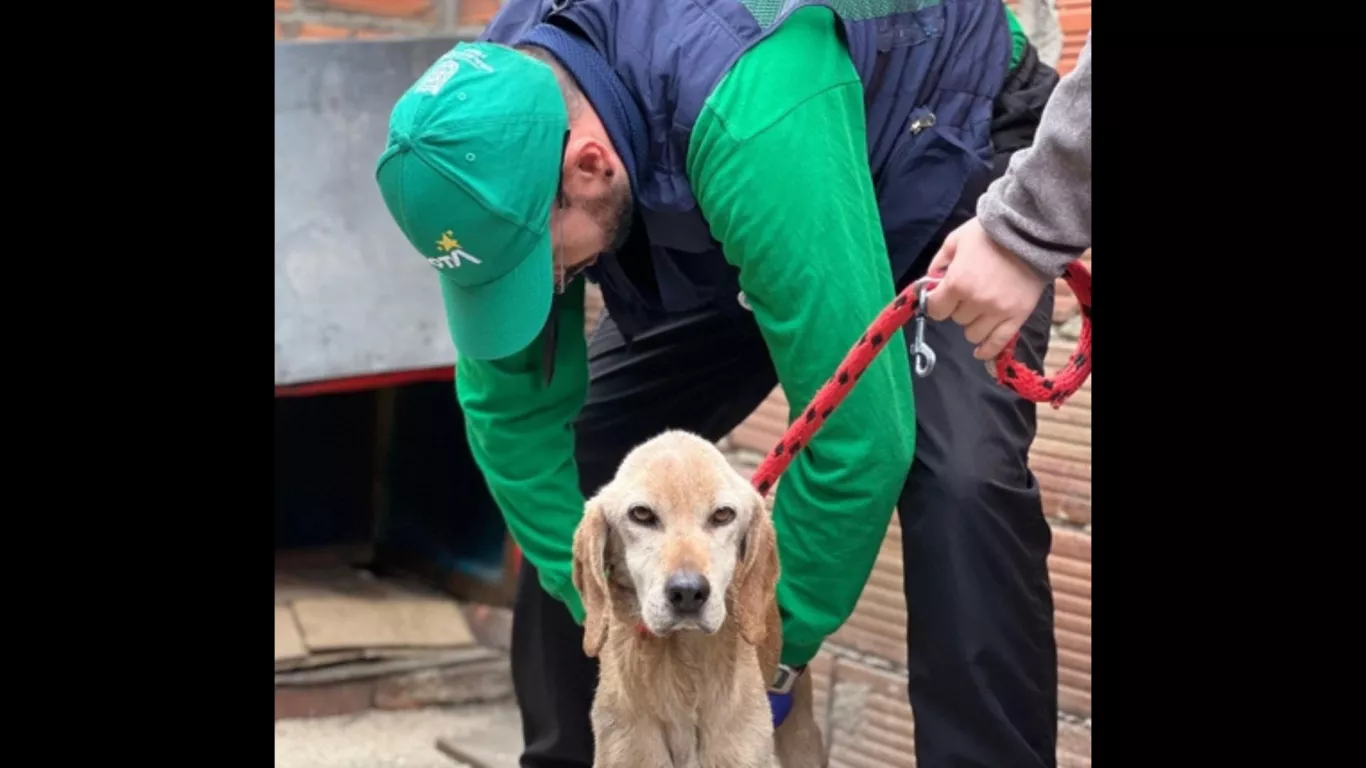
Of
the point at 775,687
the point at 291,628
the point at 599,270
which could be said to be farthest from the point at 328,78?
the point at 775,687

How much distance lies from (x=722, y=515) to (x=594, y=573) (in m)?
0.18

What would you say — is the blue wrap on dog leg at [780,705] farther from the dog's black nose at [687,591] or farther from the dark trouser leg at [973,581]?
the dog's black nose at [687,591]

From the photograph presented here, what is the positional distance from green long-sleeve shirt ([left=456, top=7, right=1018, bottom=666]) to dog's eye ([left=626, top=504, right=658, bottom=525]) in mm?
248

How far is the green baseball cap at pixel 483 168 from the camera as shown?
6.30 ft

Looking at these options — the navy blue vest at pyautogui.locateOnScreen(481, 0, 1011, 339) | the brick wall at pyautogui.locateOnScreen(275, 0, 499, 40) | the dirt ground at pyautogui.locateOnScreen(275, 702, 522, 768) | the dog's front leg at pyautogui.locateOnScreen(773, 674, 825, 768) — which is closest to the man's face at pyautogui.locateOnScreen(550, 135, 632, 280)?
the navy blue vest at pyautogui.locateOnScreen(481, 0, 1011, 339)

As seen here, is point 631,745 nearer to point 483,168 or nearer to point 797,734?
point 797,734

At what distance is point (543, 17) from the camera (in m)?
2.20

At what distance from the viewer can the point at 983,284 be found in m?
1.75

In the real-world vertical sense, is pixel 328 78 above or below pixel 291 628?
above

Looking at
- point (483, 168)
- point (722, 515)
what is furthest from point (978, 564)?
point (483, 168)

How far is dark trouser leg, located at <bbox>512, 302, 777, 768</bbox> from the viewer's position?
2.56 meters

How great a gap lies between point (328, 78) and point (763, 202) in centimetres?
229
